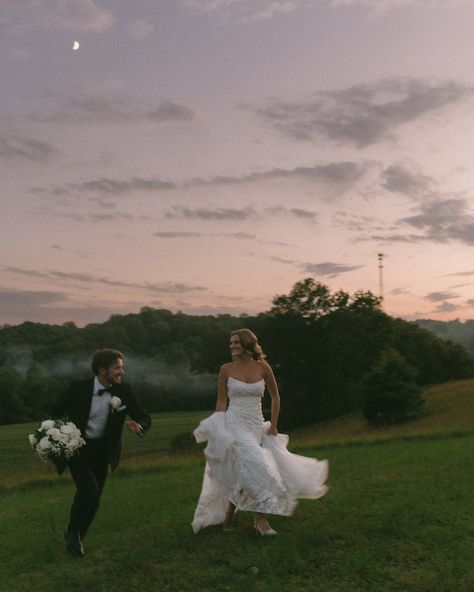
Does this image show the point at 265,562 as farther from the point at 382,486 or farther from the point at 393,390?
the point at 393,390

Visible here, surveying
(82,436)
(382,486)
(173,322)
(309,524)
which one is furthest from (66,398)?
(173,322)

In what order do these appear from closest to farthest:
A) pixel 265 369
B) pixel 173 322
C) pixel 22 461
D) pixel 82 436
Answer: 1. pixel 82 436
2. pixel 265 369
3. pixel 22 461
4. pixel 173 322

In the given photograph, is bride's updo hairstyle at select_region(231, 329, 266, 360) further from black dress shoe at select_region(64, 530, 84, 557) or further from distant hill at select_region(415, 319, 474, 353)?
distant hill at select_region(415, 319, 474, 353)

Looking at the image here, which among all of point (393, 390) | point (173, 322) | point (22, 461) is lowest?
point (22, 461)

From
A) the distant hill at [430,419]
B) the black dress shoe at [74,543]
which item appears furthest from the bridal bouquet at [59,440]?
the distant hill at [430,419]

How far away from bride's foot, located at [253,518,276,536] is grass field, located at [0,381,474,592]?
0.12 m

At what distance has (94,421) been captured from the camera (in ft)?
28.0

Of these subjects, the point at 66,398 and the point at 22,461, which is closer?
the point at 66,398

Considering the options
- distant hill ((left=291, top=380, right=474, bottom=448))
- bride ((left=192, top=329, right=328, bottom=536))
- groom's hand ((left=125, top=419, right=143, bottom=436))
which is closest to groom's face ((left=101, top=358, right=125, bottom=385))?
groom's hand ((left=125, top=419, right=143, bottom=436))

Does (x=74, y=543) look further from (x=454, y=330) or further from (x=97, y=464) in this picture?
(x=454, y=330)

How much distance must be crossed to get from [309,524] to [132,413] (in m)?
2.92

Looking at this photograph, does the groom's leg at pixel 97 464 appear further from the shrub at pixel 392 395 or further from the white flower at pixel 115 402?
the shrub at pixel 392 395

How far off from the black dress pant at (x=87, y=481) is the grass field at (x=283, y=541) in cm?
52

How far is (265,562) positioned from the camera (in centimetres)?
758
